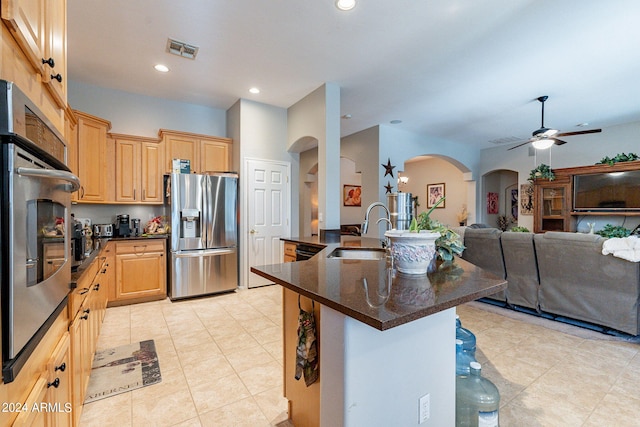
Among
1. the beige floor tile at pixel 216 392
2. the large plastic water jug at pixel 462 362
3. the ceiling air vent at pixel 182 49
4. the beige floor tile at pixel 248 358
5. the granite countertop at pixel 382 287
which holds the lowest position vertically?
the beige floor tile at pixel 216 392

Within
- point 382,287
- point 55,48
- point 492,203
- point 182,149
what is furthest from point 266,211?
point 492,203

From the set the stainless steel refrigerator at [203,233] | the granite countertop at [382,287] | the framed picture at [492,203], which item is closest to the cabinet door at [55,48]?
the granite countertop at [382,287]

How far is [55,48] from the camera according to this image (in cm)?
134

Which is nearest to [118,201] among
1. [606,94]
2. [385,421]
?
[385,421]

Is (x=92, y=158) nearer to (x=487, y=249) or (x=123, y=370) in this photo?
(x=123, y=370)

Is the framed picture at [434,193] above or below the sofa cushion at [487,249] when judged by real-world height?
above

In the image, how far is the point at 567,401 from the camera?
1.81 meters

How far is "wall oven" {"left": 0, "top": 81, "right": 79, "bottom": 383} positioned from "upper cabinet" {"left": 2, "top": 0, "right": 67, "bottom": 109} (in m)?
0.21

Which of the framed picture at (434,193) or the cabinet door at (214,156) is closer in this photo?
the cabinet door at (214,156)

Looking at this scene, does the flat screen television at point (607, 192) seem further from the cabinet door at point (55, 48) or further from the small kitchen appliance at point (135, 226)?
the small kitchen appliance at point (135, 226)

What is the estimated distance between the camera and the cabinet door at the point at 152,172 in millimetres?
4066

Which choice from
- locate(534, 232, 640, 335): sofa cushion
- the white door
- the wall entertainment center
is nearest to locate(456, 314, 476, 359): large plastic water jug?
locate(534, 232, 640, 335): sofa cushion

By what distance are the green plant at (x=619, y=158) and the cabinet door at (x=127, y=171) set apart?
8.21 metres

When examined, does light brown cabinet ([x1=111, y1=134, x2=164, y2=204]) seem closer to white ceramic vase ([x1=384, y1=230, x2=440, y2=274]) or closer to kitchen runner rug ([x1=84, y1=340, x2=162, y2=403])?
kitchen runner rug ([x1=84, y1=340, x2=162, y2=403])
